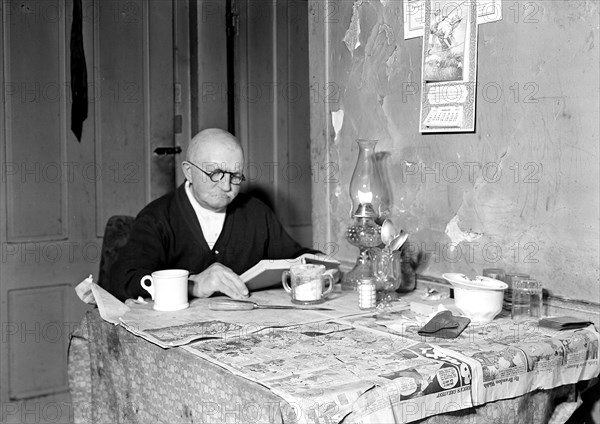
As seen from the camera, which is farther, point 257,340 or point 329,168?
point 329,168

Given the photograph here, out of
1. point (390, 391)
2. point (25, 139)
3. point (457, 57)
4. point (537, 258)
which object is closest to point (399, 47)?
point (457, 57)

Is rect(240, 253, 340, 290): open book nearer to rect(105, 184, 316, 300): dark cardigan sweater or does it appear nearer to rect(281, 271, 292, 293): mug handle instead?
rect(281, 271, 292, 293): mug handle

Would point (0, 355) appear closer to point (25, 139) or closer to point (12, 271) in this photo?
Answer: point (12, 271)

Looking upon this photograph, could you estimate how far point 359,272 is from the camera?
2387mm

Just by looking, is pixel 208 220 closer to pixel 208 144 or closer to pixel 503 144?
pixel 208 144

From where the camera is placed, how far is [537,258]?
2.08 metres

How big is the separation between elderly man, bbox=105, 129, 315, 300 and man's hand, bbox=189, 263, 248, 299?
19 centimetres

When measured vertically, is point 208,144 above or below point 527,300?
above

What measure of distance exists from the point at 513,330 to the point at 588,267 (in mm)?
291

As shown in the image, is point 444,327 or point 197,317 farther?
point 197,317

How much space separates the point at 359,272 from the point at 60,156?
68.1 inches

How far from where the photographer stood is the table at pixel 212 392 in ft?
4.56

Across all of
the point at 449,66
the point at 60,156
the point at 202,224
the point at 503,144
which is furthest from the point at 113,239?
the point at 503,144

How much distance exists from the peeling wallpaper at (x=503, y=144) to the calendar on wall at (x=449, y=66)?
0.04 meters
